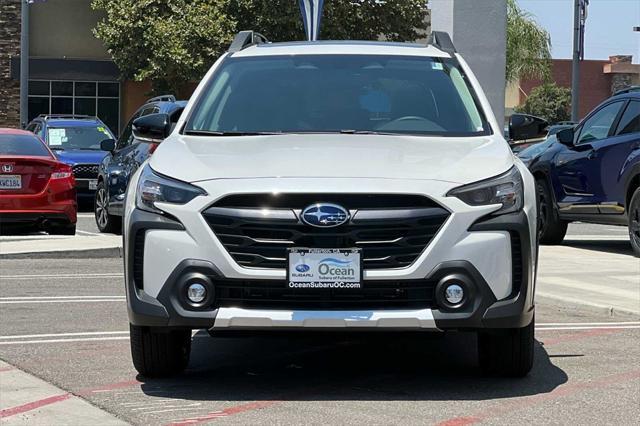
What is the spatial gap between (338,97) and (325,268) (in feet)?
5.77

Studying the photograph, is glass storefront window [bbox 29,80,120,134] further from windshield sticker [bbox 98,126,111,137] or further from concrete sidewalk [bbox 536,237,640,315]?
concrete sidewalk [bbox 536,237,640,315]

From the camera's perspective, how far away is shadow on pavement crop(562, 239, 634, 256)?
55.1 ft

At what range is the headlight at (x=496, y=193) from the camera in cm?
676

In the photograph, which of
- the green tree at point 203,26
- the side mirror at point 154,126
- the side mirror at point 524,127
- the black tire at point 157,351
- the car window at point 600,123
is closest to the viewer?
the black tire at point 157,351

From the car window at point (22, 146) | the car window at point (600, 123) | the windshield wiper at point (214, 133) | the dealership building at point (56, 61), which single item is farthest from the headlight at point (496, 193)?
the dealership building at point (56, 61)

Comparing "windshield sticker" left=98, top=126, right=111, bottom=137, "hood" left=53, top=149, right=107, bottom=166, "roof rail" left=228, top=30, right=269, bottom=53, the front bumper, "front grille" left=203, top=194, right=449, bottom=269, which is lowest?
"hood" left=53, top=149, right=107, bottom=166

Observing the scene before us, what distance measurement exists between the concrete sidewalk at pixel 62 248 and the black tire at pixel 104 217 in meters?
2.48

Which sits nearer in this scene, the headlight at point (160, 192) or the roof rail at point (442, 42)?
the headlight at point (160, 192)

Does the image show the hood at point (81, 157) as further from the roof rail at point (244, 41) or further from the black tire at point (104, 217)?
the roof rail at point (244, 41)

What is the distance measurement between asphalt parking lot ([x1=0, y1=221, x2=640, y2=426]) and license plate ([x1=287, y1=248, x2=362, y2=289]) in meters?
0.49

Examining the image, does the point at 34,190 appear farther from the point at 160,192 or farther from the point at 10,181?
the point at 160,192

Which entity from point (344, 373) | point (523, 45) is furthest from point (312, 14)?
point (523, 45)

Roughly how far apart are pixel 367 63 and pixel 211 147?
4.94 feet

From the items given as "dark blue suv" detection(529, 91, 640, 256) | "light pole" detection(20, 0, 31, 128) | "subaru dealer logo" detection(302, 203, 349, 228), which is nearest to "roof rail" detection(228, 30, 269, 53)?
"subaru dealer logo" detection(302, 203, 349, 228)
